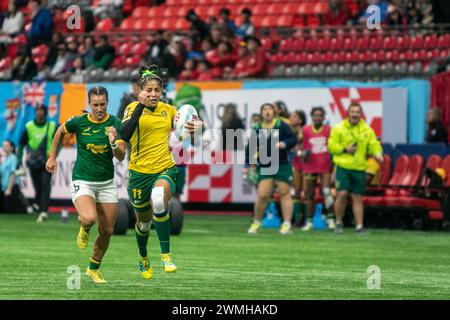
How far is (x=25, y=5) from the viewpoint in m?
38.3

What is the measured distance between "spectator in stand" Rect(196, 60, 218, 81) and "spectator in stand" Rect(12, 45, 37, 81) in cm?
467

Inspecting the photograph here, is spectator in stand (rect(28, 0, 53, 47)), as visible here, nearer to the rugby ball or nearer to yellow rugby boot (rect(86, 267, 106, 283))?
the rugby ball

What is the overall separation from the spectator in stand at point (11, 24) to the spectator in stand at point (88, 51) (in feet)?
10.4

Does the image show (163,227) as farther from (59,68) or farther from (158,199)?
(59,68)

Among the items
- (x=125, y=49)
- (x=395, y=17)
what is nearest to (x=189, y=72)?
(x=125, y=49)

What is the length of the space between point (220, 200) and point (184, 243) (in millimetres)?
9319

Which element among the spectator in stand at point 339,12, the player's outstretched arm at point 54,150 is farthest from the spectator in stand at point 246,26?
the player's outstretched arm at point 54,150

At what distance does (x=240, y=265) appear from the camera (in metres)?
16.8

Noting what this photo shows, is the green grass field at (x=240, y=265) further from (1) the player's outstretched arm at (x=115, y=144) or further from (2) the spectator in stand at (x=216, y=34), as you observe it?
(2) the spectator in stand at (x=216, y=34)

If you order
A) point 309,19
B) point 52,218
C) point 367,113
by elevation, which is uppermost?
point 309,19

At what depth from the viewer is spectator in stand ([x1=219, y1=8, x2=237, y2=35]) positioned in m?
32.4

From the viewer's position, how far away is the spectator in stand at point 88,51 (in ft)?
109
